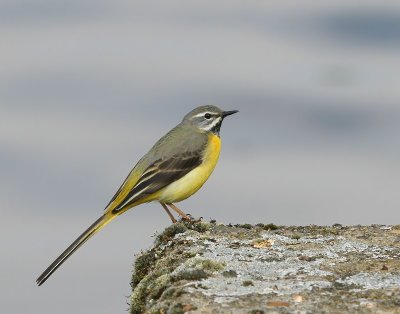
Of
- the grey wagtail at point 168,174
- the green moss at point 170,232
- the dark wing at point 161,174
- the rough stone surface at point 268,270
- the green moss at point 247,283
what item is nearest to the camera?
the rough stone surface at point 268,270

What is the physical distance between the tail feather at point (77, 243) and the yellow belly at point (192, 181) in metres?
0.91

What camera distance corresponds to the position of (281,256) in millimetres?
9234

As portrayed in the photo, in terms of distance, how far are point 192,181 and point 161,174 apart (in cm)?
49

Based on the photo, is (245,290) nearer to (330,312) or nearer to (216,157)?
(330,312)

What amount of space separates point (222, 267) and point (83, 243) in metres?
3.78

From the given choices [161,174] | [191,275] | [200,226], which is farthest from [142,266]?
[161,174]

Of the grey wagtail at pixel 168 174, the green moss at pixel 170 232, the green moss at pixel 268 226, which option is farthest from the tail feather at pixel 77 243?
the green moss at pixel 268 226

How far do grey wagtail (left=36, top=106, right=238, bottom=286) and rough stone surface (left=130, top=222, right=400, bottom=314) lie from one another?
1.64m

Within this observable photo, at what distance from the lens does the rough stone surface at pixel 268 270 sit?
24.3 feet

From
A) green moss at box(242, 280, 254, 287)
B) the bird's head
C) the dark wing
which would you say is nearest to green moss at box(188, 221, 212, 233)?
the dark wing

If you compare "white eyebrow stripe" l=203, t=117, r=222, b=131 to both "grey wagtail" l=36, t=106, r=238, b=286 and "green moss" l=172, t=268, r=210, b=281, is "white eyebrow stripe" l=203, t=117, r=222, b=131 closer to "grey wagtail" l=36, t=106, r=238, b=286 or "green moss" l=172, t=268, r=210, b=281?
"grey wagtail" l=36, t=106, r=238, b=286

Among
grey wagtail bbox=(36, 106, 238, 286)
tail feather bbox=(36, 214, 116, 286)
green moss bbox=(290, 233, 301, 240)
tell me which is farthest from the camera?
grey wagtail bbox=(36, 106, 238, 286)

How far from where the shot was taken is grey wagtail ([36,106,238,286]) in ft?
39.5

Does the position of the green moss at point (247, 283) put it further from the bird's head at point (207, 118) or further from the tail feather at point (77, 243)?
the bird's head at point (207, 118)
